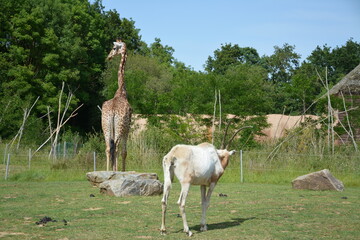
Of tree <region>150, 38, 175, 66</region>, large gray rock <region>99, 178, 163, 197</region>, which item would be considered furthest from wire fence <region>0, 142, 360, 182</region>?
tree <region>150, 38, 175, 66</region>

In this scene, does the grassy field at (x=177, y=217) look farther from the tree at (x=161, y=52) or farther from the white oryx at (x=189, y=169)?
the tree at (x=161, y=52)

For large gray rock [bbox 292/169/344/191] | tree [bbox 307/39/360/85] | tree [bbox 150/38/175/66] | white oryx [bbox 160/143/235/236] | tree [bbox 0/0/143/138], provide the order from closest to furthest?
1. white oryx [bbox 160/143/235/236]
2. large gray rock [bbox 292/169/344/191]
3. tree [bbox 0/0/143/138]
4. tree [bbox 307/39/360/85]
5. tree [bbox 150/38/175/66]

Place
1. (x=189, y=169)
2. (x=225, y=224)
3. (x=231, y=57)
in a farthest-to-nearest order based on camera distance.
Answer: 1. (x=231, y=57)
2. (x=225, y=224)
3. (x=189, y=169)

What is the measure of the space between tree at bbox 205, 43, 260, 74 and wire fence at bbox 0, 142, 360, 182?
130 ft

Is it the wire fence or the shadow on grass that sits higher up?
the wire fence

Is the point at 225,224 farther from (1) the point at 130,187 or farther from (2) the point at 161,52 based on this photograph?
(2) the point at 161,52

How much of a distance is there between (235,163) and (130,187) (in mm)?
9967

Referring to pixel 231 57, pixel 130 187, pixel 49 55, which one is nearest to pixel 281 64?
pixel 231 57

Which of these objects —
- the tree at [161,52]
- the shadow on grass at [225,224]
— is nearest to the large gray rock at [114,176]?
the shadow on grass at [225,224]

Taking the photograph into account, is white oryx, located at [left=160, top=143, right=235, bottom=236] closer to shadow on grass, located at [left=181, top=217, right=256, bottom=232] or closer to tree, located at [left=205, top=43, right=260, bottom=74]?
shadow on grass, located at [left=181, top=217, right=256, bottom=232]

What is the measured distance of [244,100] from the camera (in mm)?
31156

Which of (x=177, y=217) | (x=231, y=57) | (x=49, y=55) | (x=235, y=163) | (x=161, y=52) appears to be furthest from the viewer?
(x=161, y=52)

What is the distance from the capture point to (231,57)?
211 ft

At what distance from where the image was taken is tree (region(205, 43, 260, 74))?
63275 millimetres
